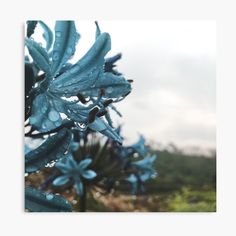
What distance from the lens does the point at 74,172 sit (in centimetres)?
235

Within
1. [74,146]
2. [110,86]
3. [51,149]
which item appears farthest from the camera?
[74,146]

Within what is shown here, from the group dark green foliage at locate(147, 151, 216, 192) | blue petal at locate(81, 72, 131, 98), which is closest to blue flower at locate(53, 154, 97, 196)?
dark green foliage at locate(147, 151, 216, 192)

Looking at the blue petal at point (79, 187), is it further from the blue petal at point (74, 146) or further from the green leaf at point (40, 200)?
the green leaf at point (40, 200)

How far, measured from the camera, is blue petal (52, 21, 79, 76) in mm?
1260

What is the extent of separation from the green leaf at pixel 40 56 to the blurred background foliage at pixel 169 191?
44.4 inches

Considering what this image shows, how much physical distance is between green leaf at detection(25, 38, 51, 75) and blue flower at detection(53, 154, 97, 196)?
106 cm

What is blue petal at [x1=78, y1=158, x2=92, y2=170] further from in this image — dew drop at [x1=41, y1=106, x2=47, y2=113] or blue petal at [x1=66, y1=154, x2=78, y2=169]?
dew drop at [x1=41, y1=106, x2=47, y2=113]

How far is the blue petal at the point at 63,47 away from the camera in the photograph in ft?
4.13

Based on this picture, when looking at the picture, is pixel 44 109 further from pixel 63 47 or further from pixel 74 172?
pixel 74 172

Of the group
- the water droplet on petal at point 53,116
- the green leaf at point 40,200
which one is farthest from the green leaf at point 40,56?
the green leaf at point 40,200

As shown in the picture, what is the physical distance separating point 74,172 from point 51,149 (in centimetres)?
118

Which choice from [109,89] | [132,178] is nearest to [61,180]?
[132,178]
